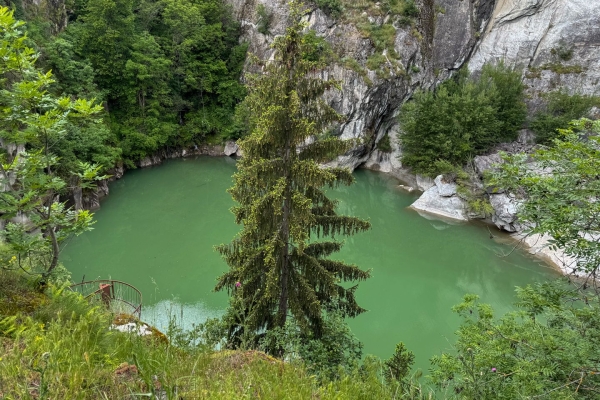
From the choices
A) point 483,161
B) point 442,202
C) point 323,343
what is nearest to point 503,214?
point 442,202

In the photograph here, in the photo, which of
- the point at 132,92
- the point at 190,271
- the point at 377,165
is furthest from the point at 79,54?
the point at 377,165

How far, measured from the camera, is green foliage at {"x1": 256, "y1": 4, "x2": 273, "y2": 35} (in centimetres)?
2180

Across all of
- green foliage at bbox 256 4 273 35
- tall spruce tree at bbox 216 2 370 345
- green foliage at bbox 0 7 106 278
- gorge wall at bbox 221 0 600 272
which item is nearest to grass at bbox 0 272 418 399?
green foliage at bbox 0 7 106 278

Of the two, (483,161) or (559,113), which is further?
(559,113)

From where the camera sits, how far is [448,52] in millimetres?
19969

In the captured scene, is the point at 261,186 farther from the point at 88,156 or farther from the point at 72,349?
the point at 88,156

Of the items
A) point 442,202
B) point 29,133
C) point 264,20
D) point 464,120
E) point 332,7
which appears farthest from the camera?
point 264,20

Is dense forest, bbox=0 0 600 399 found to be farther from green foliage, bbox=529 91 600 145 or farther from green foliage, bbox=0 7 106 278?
green foliage, bbox=529 91 600 145

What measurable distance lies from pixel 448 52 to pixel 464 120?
6.16m

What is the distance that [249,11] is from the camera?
75.3 ft

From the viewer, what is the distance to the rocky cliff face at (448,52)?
17.4 metres

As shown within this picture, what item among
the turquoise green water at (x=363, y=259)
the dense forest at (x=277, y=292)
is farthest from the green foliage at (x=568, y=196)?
the turquoise green water at (x=363, y=259)

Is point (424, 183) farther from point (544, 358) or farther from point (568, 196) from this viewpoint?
point (544, 358)

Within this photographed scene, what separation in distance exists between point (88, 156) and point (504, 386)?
1489 cm
